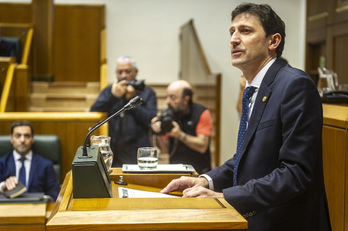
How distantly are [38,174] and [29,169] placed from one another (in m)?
0.09

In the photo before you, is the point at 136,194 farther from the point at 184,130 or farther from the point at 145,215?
the point at 184,130

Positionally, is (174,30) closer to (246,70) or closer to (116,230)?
(246,70)

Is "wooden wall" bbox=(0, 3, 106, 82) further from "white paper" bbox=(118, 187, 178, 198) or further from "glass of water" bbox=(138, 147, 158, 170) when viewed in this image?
"white paper" bbox=(118, 187, 178, 198)

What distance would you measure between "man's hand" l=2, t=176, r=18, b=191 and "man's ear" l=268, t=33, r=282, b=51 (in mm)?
2121

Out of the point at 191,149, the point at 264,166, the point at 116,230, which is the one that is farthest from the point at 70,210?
the point at 191,149

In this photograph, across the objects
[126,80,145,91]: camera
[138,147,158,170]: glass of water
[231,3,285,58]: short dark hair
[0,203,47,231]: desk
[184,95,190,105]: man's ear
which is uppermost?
[231,3,285,58]: short dark hair

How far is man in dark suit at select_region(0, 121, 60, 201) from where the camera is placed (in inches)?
130

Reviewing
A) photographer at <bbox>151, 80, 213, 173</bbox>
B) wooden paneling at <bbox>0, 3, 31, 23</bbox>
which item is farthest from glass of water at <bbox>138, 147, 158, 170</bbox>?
wooden paneling at <bbox>0, 3, 31, 23</bbox>

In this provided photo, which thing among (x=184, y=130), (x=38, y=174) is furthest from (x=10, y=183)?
(x=184, y=130)

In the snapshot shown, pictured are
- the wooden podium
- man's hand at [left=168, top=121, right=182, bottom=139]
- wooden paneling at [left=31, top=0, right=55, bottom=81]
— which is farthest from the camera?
wooden paneling at [left=31, top=0, right=55, bottom=81]

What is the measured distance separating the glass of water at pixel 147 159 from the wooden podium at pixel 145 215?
1.98 ft

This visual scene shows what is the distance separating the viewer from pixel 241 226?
1147mm

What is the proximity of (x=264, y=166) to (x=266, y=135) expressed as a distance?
0.10 meters

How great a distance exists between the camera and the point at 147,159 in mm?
1961
